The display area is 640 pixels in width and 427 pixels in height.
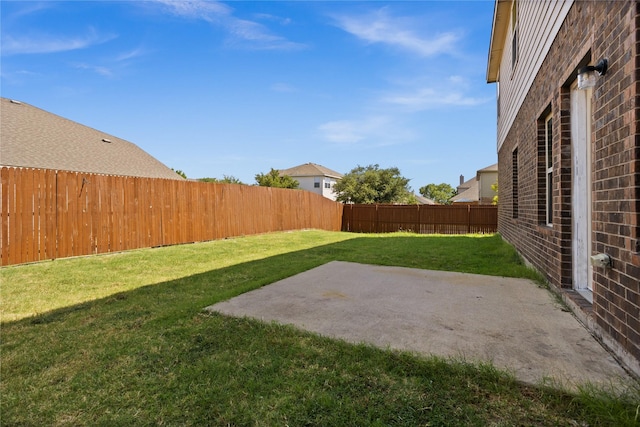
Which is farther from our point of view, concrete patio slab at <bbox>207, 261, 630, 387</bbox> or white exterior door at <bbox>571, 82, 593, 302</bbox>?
white exterior door at <bbox>571, 82, 593, 302</bbox>

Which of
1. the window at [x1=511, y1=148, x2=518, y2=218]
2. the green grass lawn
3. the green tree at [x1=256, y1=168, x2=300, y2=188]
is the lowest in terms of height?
the green grass lawn

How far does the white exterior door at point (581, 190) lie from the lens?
3.05 metres

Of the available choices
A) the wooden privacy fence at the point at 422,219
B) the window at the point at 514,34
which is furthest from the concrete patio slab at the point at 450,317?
the wooden privacy fence at the point at 422,219

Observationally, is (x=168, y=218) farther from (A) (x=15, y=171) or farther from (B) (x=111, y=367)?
(B) (x=111, y=367)

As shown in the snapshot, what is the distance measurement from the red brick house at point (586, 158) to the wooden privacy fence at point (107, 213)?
28.6 feet

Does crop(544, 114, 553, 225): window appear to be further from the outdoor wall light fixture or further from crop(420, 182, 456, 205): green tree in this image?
crop(420, 182, 456, 205): green tree

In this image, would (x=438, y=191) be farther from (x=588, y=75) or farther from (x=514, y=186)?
(x=588, y=75)

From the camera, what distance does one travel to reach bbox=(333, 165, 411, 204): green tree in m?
30.5

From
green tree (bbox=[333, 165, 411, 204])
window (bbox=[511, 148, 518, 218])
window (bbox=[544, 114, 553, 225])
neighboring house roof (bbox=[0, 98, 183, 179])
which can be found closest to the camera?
window (bbox=[544, 114, 553, 225])

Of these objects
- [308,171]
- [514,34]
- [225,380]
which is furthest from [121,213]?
[308,171]

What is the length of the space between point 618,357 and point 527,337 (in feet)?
1.70

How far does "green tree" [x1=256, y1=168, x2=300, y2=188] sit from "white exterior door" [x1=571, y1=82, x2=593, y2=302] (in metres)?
30.8

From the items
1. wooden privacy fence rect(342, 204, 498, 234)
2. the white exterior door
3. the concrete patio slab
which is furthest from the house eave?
the concrete patio slab

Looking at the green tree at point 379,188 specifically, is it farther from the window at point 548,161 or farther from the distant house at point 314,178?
the window at point 548,161
